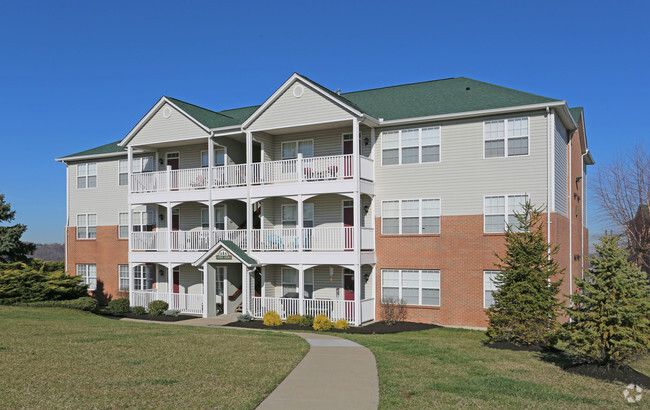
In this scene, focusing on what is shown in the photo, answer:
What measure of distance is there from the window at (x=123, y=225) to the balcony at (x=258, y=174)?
3.43 meters

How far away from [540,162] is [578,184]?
28.3ft

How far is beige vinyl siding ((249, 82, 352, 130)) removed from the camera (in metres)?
23.0

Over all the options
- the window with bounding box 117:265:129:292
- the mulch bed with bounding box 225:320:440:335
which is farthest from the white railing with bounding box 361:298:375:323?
the window with bounding box 117:265:129:292

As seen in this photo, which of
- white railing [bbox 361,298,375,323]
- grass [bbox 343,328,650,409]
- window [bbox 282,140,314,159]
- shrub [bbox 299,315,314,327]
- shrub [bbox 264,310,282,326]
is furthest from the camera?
window [bbox 282,140,314,159]

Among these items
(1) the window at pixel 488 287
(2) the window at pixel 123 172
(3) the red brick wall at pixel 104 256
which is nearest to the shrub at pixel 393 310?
(1) the window at pixel 488 287

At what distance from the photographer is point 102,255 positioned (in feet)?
103

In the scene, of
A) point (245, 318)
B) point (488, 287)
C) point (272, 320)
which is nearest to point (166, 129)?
point (245, 318)

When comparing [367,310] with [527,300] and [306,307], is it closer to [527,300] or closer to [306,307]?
[306,307]

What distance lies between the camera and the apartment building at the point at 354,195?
2161 cm

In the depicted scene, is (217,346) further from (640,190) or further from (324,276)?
(640,190)

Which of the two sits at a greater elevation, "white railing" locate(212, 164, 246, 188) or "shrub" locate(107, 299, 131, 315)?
"white railing" locate(212, 164, 246, 188)

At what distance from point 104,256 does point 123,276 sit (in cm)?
185

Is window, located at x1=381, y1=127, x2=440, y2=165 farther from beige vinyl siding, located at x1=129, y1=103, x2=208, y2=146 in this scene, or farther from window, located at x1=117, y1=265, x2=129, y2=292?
window, located at x1=117, y1=265, x2=129, y2=292

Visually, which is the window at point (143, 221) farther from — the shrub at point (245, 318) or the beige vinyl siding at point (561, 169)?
the beige vinyl siding at point (561, 169)
